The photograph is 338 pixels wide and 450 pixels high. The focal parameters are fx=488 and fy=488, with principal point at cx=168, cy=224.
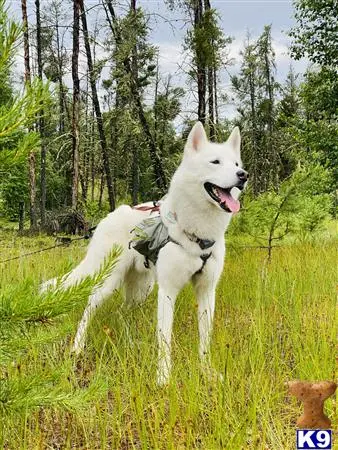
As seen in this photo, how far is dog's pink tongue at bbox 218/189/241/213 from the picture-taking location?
11.0 feet

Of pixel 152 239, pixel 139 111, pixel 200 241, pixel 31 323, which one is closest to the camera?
pixel 31 323

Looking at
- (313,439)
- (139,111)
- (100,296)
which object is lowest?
(100,296)

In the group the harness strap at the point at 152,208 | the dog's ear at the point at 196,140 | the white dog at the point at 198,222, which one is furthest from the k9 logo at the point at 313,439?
the harness strap at the point at 152,208

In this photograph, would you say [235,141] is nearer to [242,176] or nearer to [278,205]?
[242,176]

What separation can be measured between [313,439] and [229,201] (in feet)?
7.63

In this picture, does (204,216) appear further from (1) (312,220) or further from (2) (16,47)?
(1) (312,220)

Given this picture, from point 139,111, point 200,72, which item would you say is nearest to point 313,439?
point 200,72

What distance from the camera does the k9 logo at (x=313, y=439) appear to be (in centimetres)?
113

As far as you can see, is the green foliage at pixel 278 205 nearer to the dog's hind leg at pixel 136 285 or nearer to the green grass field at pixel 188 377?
the green grass field at pixel 188 377

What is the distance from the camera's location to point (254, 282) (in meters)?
4.97

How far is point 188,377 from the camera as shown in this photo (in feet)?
9.77

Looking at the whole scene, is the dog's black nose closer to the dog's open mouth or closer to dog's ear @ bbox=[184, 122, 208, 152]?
the dog's open mouth

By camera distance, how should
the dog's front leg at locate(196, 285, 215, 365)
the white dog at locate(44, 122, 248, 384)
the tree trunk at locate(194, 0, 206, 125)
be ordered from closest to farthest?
the dog's front leg at locate(196, 285, 215, 365) < the white dog at locate(44, 122, 248, 384) < the tree trunk at locate(194, 0, 206, 125)

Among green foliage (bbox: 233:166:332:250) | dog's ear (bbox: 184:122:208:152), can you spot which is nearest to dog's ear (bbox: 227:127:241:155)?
dog's ear (bbox: 184:122:208:152)
